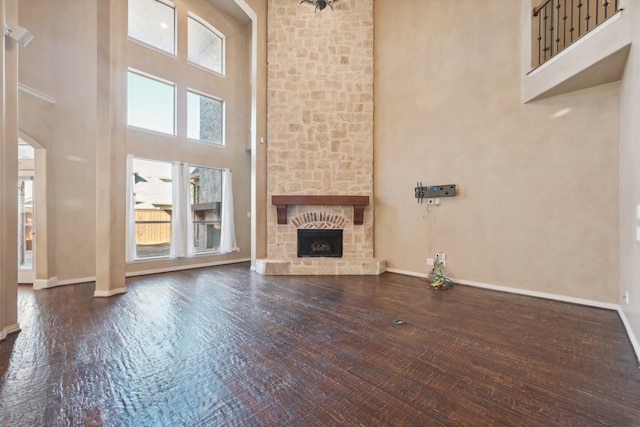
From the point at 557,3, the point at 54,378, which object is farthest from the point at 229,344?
the point at 557,3

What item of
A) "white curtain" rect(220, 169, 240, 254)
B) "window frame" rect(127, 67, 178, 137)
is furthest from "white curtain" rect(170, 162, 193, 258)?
"white curtain" rect(220, 169, 240, 254)

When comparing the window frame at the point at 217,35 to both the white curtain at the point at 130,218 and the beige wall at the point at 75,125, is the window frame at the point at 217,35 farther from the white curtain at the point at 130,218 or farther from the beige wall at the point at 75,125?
the white curtain at the point at 130,218

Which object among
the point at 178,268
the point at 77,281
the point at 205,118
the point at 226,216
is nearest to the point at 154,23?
the point at 205,118

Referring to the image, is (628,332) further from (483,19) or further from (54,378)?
(54,378)

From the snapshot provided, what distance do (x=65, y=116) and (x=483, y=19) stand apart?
7092mm

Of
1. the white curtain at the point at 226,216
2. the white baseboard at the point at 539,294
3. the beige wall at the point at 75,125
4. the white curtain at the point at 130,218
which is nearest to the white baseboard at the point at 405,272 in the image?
the white baseboard at the point at 539,294

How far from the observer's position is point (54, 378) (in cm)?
202

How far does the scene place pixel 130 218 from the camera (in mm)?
5473

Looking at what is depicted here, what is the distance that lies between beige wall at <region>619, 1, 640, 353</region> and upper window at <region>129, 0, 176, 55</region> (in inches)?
289

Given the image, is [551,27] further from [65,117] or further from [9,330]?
[65,117]

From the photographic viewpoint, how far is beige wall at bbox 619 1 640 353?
2484 mm

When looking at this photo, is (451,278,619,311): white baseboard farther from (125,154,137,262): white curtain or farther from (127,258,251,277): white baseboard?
(125,154,137,262): white curtain

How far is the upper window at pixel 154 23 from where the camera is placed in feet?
18.8

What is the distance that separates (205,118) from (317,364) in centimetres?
638
